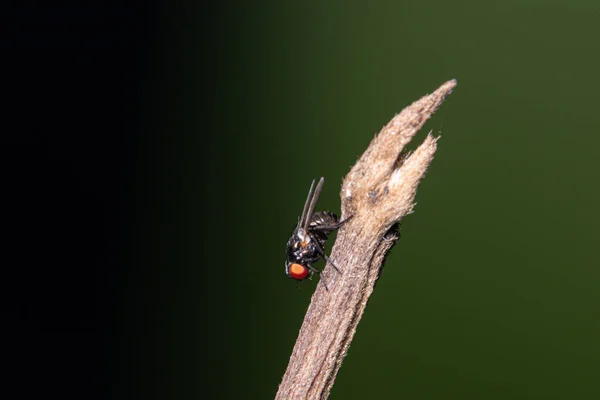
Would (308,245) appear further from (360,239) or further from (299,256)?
(360,239)

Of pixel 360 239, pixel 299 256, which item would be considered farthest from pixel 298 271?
pixel 360 239

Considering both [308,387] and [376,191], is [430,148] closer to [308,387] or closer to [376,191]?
[376,191]

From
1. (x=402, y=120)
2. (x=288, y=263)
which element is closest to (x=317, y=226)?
(x=288, y=263)

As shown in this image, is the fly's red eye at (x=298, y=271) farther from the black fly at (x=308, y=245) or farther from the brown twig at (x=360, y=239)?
A: the brown twig at (x=360, y=239)

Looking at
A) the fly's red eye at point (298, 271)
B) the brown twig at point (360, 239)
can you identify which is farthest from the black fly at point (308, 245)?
the brown twig at point (360, 239)

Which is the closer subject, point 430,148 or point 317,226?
point 430,148

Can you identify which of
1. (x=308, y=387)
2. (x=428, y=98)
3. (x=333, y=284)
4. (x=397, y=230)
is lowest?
(x=308, y=387)

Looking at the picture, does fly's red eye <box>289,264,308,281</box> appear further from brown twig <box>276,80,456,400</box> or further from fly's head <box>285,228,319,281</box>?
brown twig <box>276,80,456,400</box>
